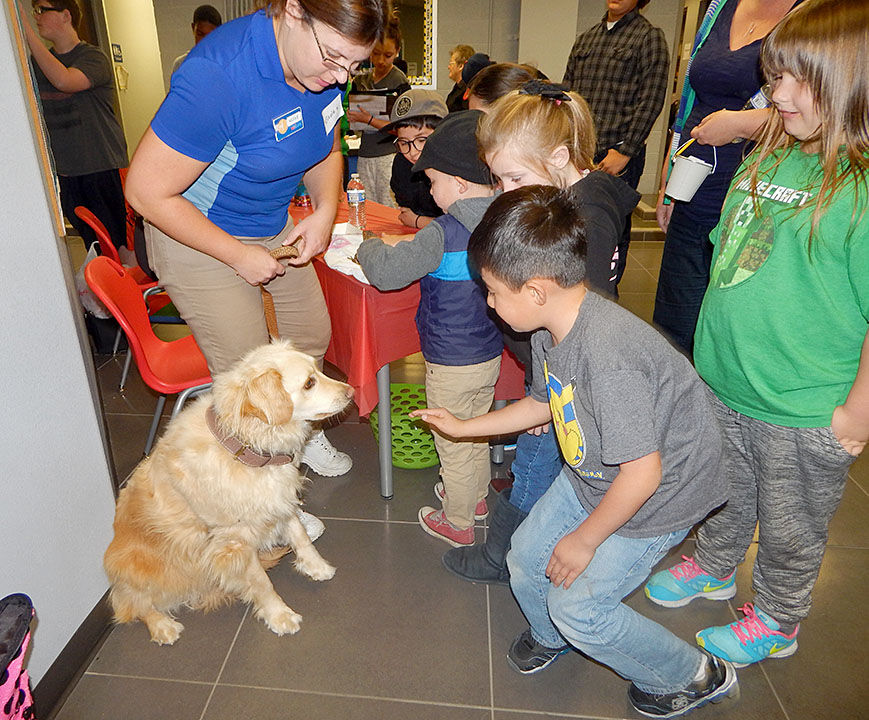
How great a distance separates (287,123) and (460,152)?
50cm

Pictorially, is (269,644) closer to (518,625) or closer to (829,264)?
(518,625)

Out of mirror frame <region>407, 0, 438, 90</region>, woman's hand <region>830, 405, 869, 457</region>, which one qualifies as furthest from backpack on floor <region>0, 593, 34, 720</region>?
mirror frame <region>407, 0, 438, 90</region>

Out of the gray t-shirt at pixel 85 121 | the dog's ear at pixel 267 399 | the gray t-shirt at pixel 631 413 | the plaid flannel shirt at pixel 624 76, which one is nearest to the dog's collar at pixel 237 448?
the dog's ear at pixel 267 399

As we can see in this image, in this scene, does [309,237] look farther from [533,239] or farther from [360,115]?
[360,115]

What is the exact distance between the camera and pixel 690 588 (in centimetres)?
205

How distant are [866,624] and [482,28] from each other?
7707mm

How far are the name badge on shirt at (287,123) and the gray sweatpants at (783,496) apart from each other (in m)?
1.40

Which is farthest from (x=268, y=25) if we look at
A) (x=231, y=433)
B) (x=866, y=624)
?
(x=866, y=624)

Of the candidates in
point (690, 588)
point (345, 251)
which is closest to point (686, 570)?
point (690, 588)

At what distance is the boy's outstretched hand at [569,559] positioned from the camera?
1.34 m

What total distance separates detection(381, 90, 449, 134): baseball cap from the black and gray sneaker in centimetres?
211

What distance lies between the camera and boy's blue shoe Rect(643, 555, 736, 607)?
2039 millimetres

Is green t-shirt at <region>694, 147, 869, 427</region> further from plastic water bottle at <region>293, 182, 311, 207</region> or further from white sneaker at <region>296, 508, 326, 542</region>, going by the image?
plastic water bottle at <region>293, 182, 311, 207</region>

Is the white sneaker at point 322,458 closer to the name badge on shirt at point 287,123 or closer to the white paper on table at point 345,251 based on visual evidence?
the white paper on table at point 345,251
